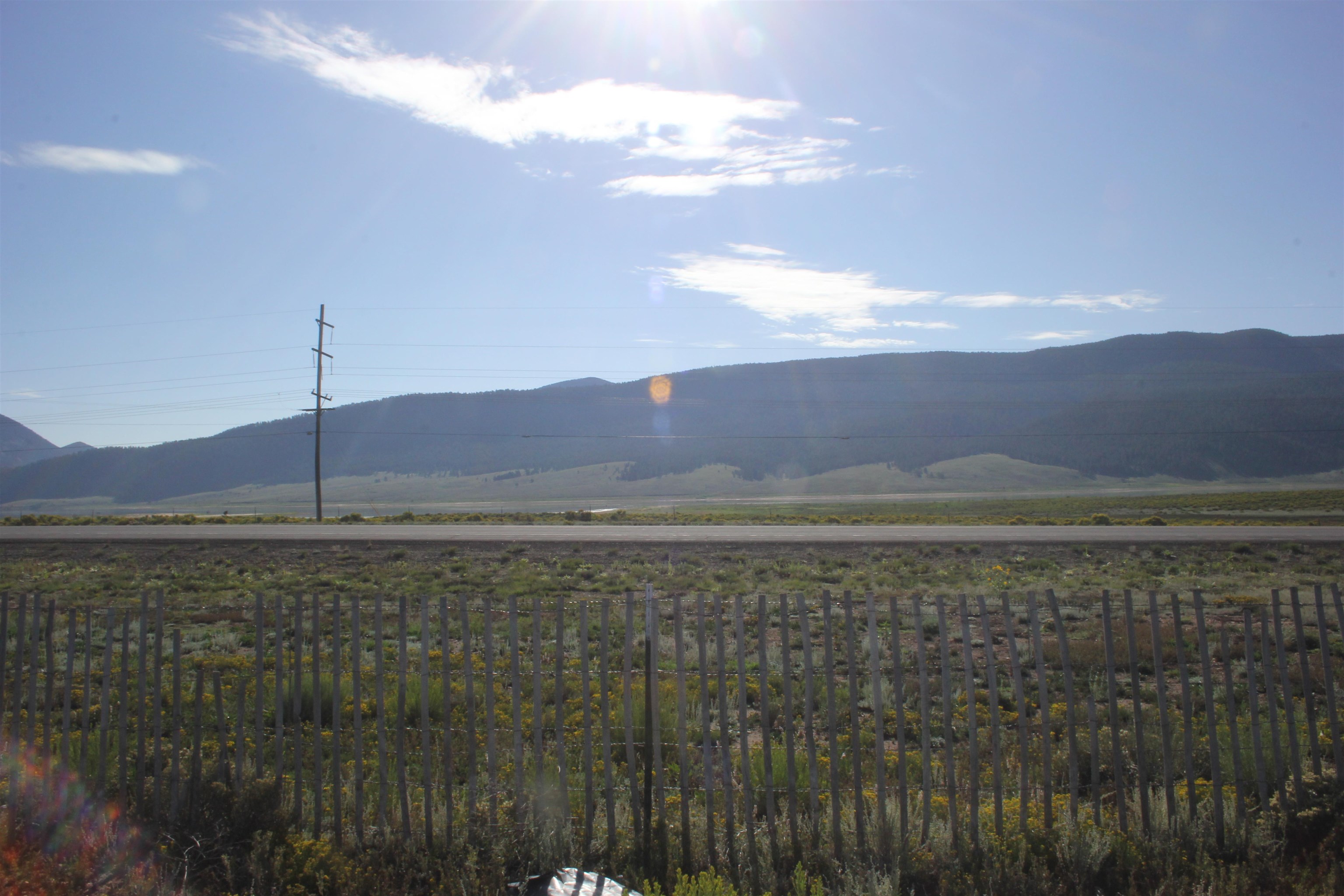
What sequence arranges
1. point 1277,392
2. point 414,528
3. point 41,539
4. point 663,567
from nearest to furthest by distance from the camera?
1. point 663,567
2. point 41,539
3. point 414,528
4. point 1277,392

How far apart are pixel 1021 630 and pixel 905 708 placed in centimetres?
482

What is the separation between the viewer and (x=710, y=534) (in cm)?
3072

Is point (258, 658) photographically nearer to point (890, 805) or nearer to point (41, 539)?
point (890, 805)

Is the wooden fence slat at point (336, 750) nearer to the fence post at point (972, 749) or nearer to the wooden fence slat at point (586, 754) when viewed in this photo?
the wooden fence slat at point (586, 754)

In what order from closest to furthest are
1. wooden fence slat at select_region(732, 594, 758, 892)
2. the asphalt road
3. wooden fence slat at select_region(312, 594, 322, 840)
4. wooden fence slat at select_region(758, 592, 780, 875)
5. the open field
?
wooden fence slat at select_region(732, 594, 758, 892)
wooden fence slat at select_region(758, 592, 780, 875)
wooden fence slat at select_region(312, 594, 322, 840)
the asphalt road
the open field

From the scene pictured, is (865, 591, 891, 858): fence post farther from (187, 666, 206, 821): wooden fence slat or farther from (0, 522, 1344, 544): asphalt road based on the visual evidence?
(0, 522, 1344, 544): asphalt road

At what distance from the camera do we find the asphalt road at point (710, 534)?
2697cm

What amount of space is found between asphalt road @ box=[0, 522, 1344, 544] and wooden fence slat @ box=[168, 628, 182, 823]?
20971 mm

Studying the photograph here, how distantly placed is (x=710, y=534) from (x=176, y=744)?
25.5 m

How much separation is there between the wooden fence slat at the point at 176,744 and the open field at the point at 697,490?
242ft

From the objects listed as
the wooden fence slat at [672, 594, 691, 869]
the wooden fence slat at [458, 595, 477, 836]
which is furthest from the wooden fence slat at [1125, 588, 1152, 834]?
the wooden fence slat at [458, 595, 477, 836]

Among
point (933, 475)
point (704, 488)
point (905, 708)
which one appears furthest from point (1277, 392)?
point (905, 708)

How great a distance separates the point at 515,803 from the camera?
5.27m

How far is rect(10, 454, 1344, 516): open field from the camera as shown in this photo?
100 meters
